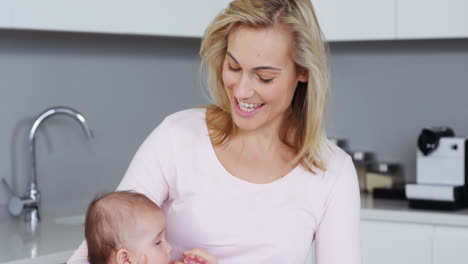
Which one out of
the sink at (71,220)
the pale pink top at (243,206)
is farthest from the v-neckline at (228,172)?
the sink at (71,220)

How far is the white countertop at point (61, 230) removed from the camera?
2609 mm

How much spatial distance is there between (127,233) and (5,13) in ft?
4.07

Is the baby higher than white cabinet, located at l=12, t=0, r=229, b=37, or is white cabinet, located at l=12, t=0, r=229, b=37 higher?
white cabinet, located at l=12, t=0, r=229, b=37

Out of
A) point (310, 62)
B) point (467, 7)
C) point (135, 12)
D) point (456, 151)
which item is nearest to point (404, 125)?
point (456, 151)

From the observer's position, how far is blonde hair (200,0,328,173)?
1909mm

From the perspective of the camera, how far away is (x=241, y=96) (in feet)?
6.08

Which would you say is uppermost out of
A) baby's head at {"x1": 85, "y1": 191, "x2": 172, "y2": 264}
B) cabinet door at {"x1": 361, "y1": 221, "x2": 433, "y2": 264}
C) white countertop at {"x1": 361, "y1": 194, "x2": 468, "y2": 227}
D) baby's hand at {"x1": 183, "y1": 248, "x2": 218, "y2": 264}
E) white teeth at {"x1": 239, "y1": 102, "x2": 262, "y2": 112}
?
white teeth at {"x1": 239, "y1": 102, "x2": 262, "y2": 112}

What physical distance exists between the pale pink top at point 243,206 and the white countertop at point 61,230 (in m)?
0.76

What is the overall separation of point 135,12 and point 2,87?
59cm

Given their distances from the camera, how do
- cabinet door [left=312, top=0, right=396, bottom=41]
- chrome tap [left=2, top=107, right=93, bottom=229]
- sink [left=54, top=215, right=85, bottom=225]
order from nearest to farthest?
chrome tap [left=2, top=107, right=93, bottom=229] → sink [left=54, top=215, right=85, bottom=225] → cabinet door [left=312, top=0, right=396, bottom=41]

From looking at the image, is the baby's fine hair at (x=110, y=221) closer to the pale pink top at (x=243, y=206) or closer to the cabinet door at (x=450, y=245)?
the pale pink top at (x=243, y=206)

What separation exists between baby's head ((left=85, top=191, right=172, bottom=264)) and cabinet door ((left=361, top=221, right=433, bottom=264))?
1.55 m

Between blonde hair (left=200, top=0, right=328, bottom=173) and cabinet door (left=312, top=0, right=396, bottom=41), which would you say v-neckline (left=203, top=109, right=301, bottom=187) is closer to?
blonde hair (left=200, top=0, right=328, bottom=173)

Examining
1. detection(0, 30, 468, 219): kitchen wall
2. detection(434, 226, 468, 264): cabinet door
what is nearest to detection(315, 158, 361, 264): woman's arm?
detection(434, 226, 468, 264): cabinet door
